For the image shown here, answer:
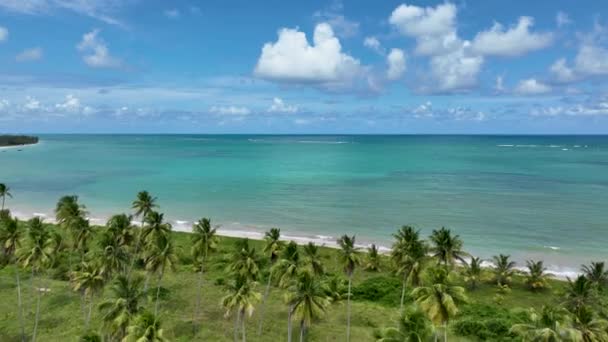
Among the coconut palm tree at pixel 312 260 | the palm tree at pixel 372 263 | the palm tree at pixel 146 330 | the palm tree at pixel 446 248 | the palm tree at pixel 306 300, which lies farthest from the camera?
the palm tree at pixel 372 263

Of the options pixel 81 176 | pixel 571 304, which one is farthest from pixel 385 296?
pixel 81 176

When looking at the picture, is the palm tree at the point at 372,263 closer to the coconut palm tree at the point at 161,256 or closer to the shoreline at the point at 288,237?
the shoreline at the point at 288,237

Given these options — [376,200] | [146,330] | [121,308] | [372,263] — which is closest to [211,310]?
[121,308]

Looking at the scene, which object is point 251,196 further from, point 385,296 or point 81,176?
point 81,176

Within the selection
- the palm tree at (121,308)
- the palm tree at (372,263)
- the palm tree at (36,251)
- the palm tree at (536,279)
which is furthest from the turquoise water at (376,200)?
the palm tree at (121,308)

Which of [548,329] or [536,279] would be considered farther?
[536,279]

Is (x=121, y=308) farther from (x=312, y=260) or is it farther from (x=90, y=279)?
(x=312, y=260)

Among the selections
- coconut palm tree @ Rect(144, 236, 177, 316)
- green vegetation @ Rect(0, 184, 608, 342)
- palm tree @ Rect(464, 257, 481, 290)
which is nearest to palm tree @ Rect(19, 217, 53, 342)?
green vegetation @ Rect(0, 184, 608, 342)
